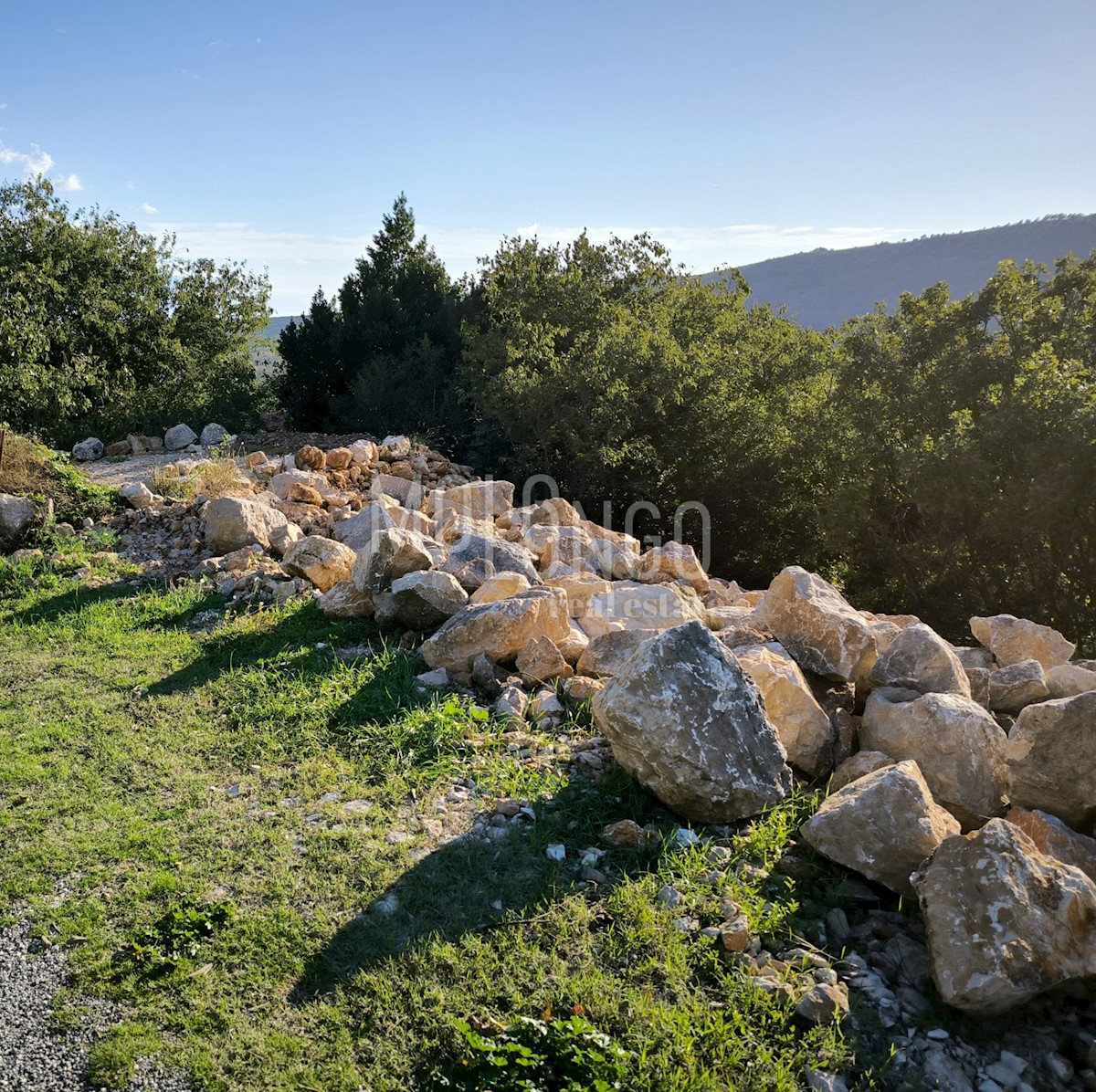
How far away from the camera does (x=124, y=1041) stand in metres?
2.73

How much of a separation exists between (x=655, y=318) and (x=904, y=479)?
4.66 metres

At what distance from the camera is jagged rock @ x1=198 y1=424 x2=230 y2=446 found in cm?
1373

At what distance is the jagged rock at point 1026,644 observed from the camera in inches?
225

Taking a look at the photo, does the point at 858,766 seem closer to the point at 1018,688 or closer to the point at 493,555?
the point at 1018,688

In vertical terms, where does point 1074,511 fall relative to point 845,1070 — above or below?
above

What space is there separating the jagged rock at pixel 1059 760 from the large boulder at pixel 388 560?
13.7ft

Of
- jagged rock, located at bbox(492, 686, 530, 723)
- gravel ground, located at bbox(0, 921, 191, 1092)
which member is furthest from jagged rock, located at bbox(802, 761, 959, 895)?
gravel ground, located at bbox(0, 921, 191, 1092)

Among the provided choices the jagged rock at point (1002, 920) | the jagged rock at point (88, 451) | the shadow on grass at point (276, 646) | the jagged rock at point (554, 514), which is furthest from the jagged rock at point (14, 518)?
the jagged rock at point (1002, 920)

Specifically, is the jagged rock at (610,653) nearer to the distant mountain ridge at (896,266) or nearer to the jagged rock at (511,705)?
the jagged rock at (511,705)

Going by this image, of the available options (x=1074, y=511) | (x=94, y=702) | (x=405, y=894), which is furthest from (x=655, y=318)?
(x=405, y=894)

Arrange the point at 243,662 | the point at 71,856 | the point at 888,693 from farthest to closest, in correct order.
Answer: the point at 243,662 → the point at 888,693 → the point at 71,856

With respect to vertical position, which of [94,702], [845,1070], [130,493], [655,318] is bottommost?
[845,1070]

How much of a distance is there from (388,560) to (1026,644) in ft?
15.3

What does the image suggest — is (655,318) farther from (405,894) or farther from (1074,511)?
(405,894)
